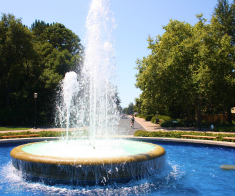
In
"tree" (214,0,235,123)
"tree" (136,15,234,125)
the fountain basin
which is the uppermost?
"tree" (214,0,235,123)

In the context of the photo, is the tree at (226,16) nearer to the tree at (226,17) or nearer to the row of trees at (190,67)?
the tree at (226,17)

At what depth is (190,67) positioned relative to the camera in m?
24.2

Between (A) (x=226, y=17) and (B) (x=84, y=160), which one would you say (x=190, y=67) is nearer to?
(A) (x=226, y=17)

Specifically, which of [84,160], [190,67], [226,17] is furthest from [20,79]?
[226,17]

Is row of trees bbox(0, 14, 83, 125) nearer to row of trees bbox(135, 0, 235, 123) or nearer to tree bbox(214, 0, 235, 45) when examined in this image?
row of trees bbox(135, 0, 235, 123)

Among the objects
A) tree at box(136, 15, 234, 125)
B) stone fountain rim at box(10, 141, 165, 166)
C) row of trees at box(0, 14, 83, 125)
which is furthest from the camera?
row of trees at box(0, 14, 83, 125)

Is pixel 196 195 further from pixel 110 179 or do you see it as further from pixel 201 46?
pixel 201 46

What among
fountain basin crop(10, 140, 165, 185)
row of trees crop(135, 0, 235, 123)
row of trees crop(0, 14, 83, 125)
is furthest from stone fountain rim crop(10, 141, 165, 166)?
row of trees crop(0, 14, 83, 125)

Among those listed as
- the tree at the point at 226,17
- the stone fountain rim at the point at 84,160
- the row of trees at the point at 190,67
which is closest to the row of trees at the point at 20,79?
the row of trees at the point at 190,67

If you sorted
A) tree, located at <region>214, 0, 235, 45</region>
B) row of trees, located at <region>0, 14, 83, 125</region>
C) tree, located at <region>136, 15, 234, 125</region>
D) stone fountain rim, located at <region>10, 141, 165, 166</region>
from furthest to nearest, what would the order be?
tree, located at <region>214, 0, 235, 45</region>
row of trees, located at <region>0, 14, 83, 125</region>
tree, located at <region>136, 15, 234, 125</region>
stone fountain rim, located at <region>10, 141, 165, 166</region>

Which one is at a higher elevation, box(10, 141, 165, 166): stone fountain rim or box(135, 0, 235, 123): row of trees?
box(135, 0, 235, 123): row of trees

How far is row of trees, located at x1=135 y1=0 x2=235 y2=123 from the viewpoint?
917 inches

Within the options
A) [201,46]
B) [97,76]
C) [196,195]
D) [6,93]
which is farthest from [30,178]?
[6,93]

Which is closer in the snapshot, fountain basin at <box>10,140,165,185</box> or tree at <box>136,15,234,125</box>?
fountain basin at <box>10,140,165,185</box>
